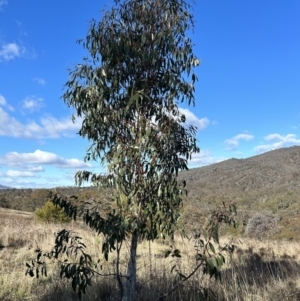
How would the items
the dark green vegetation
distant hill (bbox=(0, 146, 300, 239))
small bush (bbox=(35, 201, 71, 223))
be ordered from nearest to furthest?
the dark green vegetation → small bush (bbox=(35, 201, 71, 223)) → distant hill (bbox=(0, 146, 300, 239))

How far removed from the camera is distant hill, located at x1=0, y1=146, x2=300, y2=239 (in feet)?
156

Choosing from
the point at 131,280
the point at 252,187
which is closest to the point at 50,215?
the point at 131,280

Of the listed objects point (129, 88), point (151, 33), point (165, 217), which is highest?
point (151, 33)

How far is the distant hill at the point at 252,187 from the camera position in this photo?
156 feet

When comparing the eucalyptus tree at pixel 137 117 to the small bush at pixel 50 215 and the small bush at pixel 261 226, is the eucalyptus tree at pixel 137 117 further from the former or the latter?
the small bush at pixel 261 226

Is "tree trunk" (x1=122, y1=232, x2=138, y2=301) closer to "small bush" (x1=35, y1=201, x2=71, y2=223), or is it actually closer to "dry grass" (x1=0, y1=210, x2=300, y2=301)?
"dry grass" (x1=0, y1=210, x2=300, y2=301)

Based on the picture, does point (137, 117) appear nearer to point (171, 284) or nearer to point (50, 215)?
point (171, 284)

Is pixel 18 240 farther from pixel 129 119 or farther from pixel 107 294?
pixel 129 119

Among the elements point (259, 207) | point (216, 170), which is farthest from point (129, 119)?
point (216, 170)

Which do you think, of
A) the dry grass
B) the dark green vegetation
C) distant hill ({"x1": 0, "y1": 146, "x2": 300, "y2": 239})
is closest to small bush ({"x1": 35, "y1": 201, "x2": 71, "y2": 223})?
the dry grass

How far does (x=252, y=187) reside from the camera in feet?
278

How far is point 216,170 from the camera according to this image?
109m

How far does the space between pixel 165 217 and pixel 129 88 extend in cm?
150

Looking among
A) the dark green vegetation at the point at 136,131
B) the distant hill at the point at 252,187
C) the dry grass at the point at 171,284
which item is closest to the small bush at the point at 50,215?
the dry grass at the point at 171,284
